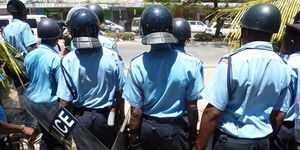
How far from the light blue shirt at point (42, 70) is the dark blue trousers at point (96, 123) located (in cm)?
52

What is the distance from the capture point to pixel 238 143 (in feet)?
7.12

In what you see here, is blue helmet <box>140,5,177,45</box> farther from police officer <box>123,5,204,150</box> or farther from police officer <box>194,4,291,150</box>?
police officer <box>194,4,291,150</box>

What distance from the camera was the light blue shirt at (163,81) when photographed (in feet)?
7.73

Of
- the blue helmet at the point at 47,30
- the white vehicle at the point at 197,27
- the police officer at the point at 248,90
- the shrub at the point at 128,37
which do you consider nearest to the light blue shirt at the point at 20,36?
the blue helmet at the point at 47,30

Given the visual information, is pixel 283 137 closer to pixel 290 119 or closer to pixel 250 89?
pixel 290 119

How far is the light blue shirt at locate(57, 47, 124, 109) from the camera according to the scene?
273 centimetres

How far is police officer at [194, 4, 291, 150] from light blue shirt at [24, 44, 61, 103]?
66.5 inches

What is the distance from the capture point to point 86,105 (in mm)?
2805

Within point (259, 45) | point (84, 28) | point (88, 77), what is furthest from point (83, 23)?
point (259, 45)

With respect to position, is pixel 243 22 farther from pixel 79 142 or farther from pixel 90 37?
pixel 79 142

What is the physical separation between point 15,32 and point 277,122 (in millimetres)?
3614

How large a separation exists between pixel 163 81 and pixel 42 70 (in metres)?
1.46

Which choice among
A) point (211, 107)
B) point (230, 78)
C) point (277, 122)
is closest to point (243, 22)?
point (230, 78)

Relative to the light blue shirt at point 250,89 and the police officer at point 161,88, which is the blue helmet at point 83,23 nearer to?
the police officer at point 161,88
